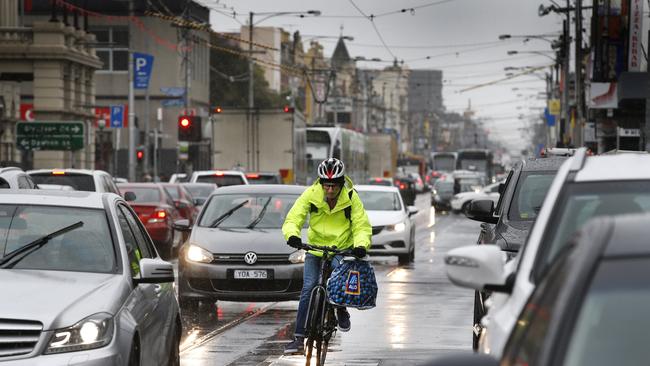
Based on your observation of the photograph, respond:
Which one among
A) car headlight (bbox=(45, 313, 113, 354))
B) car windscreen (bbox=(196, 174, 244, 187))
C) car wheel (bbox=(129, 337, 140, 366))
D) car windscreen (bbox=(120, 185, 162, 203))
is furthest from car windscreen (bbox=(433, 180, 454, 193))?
car headlight (bbox=(45, 313, 113, 354))

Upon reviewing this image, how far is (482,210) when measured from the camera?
1442 cm

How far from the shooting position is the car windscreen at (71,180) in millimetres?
24609

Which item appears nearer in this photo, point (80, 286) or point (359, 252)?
point (80, 286)

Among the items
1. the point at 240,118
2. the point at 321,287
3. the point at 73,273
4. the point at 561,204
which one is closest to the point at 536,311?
Answer: the point at 561,204

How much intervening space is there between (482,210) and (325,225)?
92.7 inches

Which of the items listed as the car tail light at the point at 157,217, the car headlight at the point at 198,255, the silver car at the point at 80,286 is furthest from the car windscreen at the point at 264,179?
the silver car at the point at 80,286

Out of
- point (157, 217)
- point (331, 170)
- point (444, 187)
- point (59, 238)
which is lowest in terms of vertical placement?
point (444, 187)

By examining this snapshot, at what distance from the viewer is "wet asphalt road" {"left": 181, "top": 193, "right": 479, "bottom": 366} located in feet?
45.0

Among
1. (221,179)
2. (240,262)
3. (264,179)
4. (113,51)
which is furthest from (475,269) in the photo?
(113,51)

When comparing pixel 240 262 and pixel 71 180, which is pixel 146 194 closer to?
pixel 71 180

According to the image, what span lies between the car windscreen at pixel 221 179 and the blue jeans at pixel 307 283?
24.3 metres

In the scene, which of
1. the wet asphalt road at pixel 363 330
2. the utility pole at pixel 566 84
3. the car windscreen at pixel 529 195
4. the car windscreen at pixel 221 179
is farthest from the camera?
the utility pole at pixel 566 84

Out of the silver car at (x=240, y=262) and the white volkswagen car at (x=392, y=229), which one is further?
the white volkswagen car at (x=392, y=229)

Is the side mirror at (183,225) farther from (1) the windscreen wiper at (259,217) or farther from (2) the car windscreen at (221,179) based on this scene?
(2) the car windscreen at (221,179)
